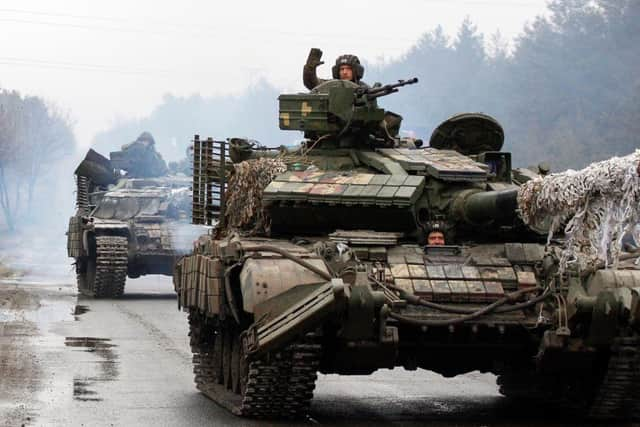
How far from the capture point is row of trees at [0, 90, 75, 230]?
77012 millimetres

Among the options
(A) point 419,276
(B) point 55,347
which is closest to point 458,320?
(A) point 419,276

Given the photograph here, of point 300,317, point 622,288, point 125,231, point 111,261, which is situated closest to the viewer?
point 300,317

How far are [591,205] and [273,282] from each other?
8.71 feet

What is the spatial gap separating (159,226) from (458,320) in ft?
57.0

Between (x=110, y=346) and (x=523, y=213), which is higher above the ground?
(x=523, y=213)

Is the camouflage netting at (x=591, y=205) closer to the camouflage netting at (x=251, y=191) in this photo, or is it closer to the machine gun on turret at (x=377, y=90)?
the machine gun on turret at (x=377, y=90)

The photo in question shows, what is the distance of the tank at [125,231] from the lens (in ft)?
96.5

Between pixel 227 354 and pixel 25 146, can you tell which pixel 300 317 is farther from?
pixel 25 146

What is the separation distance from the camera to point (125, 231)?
30141 millimetres

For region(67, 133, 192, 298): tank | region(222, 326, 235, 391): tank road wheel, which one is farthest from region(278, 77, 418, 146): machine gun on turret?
region(67, 133, 192, 298): tank

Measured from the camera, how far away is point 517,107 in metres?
42.0

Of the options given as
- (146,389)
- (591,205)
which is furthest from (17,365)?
(591,205)

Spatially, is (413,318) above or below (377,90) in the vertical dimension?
below

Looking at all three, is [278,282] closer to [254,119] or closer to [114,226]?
[114,226]
